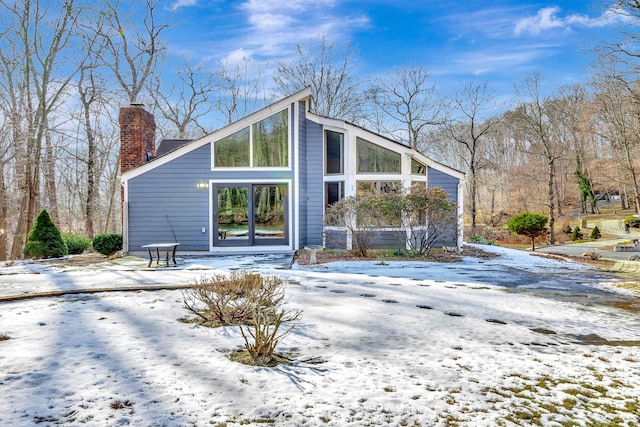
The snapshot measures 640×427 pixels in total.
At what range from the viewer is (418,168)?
12875 millimetres

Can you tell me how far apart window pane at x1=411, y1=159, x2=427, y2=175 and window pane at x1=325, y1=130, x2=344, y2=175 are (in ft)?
7.69

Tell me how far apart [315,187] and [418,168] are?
3.42 metres

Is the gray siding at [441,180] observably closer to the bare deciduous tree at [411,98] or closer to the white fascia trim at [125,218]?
the white fascia trim at [125,218]

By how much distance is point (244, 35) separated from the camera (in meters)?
21.8

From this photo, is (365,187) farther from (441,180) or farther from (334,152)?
(441,180)

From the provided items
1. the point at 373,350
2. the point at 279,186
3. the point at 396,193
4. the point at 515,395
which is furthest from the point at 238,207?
the point at 515,395

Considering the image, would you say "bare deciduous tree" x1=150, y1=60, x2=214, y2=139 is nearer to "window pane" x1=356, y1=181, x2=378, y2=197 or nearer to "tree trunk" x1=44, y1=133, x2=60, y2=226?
"tree trunk" x1=44, y1=133, x2=60, y2=226

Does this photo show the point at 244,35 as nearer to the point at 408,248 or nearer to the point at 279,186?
the point at 279,186

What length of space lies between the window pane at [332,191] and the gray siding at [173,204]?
371cm

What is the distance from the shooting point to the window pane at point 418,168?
41.9 ft

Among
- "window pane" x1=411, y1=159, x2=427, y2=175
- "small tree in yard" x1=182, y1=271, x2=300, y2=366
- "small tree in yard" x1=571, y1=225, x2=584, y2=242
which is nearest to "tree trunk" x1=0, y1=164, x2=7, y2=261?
"small tree in yard" x1=182, y1=271, x2=300, y2=366

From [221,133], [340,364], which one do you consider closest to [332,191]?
[221,133]

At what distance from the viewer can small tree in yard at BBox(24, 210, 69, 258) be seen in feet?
39.1

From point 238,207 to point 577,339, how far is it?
32.3ft
